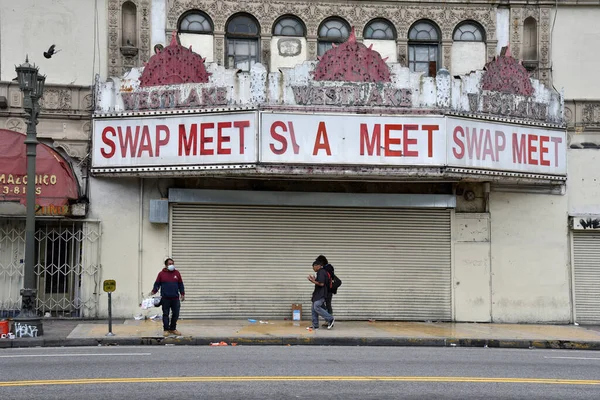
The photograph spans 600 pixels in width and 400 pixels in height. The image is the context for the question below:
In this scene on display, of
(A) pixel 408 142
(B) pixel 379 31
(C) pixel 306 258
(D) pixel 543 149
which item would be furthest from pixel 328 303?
(B) pixel 379 31

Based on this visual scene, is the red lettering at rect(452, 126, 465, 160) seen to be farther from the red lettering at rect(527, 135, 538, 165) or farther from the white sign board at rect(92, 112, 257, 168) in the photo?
the white sign board at rect(92, 112, 257, 168)

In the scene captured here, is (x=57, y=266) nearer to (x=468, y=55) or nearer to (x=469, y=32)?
(x=468, y=55)

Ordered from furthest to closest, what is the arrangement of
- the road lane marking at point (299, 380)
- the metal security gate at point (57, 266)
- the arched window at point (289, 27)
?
1. the arched window at point (289, 27)
2. the metal security gate at point (57, 266)
3. the road lane marking at point (299, 380)

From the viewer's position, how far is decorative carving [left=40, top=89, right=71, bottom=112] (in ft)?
69.9

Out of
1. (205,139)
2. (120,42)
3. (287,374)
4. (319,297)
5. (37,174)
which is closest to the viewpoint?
(287,374)

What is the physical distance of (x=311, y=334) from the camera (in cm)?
1809

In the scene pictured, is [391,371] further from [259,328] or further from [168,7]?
[168,7]

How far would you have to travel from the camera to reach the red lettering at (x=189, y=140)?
65.3 feet

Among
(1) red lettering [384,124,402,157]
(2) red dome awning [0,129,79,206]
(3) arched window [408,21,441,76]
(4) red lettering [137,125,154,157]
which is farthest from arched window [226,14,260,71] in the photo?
(2) red dome awning [0,129,79,206]

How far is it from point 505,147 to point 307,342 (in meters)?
7.29

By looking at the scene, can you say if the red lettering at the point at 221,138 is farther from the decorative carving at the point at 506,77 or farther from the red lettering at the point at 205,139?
the decorative carving at the point at 506,77

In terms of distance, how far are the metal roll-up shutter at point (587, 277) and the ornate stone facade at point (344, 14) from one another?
561 cm

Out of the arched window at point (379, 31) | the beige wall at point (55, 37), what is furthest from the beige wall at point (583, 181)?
the beige wall at point (55, 37)

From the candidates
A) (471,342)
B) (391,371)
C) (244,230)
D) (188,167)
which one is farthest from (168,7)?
(391,371)
